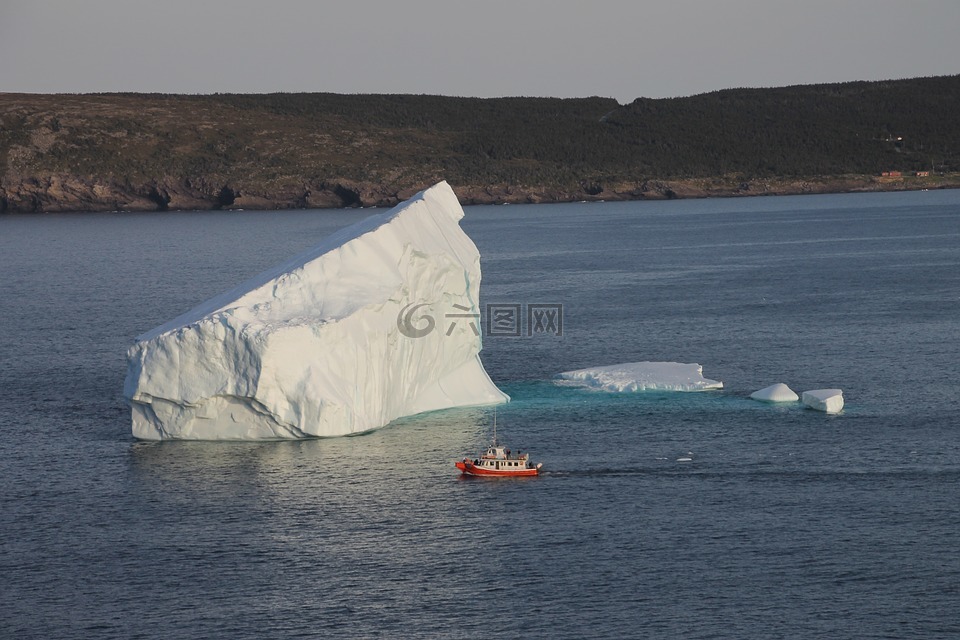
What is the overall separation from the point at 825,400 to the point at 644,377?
7.57m

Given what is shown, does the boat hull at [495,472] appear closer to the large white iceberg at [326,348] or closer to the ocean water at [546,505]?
the ocean water at [546,505]

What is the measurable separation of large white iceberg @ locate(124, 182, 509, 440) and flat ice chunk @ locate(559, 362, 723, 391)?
4.36 metres

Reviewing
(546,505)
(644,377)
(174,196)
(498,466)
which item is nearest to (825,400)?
(644,377)

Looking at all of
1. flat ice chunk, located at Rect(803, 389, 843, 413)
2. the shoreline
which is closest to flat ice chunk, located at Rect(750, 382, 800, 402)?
flat ice chunk, located at Rect(803, 389, 843, 413)

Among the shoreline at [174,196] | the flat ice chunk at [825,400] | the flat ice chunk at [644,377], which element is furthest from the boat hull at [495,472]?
the shoreline at [174,196]

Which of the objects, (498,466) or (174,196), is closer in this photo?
(498,466)

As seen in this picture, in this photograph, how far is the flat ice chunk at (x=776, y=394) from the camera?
48469 millimetres

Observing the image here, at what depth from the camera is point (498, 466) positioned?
3956 centimetres

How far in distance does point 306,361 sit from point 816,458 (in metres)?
16.5

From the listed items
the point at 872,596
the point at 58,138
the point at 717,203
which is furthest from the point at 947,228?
the point at 58,138

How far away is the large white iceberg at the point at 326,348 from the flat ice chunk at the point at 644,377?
14.3 ft

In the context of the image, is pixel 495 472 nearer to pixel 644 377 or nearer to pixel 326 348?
pixel 326 348

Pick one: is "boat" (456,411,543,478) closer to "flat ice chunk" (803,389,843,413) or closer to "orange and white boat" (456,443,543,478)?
"orange and white boat" (456,443,543,478)

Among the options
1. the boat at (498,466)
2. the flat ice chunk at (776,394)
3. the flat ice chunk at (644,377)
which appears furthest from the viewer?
the flat ice chunk at (644,377)
